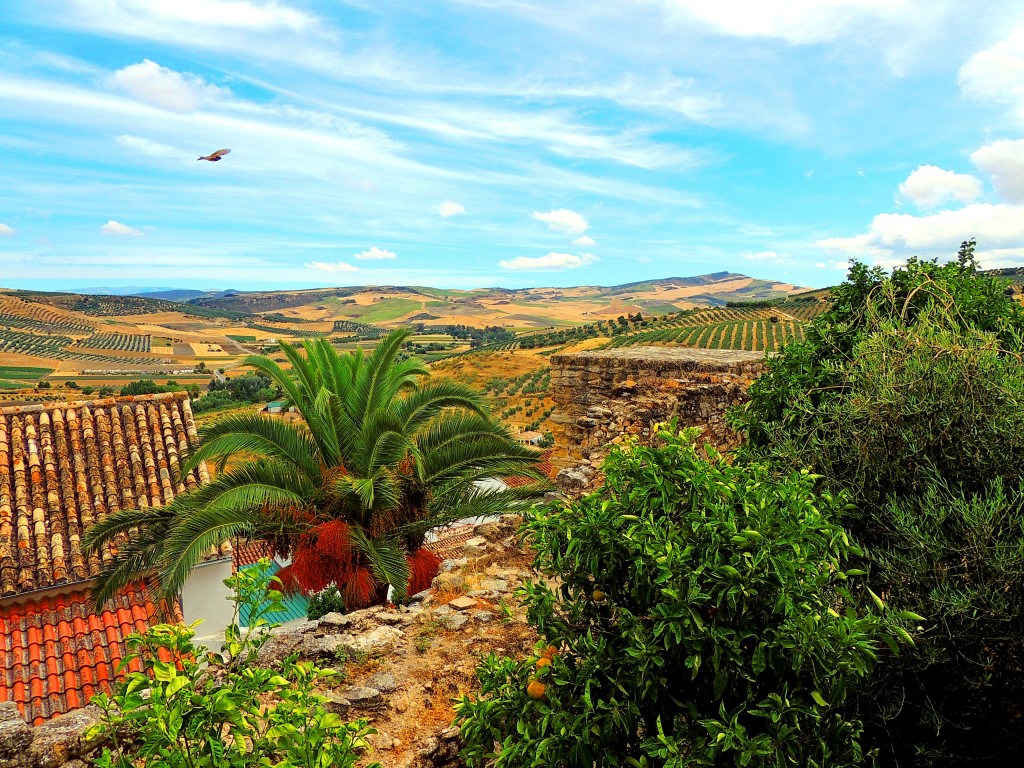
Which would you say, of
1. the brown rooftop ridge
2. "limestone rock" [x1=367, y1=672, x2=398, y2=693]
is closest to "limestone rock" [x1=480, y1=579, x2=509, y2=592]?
"limestone rock" [x1=367, y1=672, x2=398, y2=693]

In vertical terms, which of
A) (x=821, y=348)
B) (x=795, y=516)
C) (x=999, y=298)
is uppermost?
(x=999, y=298)

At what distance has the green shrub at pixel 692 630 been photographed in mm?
2047

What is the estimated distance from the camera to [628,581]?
2434 mm

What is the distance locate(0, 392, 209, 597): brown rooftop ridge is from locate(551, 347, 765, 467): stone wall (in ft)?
16.3

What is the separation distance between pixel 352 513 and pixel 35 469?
546 cm

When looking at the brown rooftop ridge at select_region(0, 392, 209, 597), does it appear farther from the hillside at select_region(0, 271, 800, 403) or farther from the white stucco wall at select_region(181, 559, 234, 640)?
the hillside at select_region(0, 271, 800, 403)

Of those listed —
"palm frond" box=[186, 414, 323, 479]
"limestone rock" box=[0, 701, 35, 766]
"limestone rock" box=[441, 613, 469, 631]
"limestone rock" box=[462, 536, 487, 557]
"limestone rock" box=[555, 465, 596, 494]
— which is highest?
"palm frond" box=[186, 414, 323, 479]

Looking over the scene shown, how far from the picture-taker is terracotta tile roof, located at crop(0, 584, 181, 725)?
6109 mm

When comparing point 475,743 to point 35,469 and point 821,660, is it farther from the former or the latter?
point 35,469

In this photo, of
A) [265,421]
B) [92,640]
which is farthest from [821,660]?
[92,640]

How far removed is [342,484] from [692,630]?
4.57 metres

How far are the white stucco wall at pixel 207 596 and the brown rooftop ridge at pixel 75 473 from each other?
1128mm

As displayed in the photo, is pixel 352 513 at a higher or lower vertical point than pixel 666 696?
lower

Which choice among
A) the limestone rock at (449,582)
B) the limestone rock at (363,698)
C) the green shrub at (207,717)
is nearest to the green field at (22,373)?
the limestone rock at (449,582)
